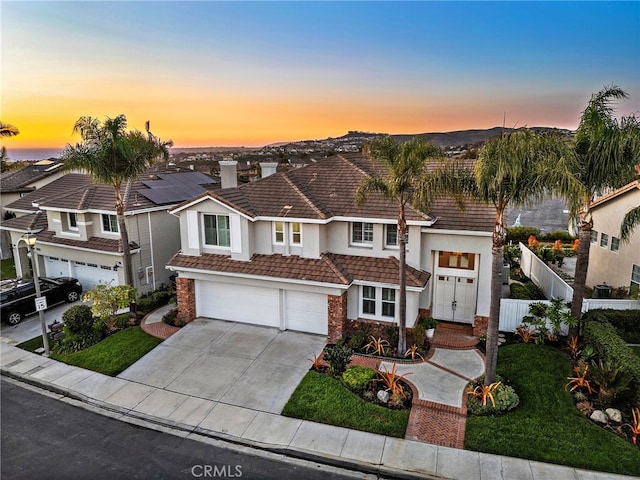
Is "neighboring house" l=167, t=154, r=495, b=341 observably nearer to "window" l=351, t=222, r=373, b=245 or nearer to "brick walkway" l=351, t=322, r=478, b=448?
"window" l=351, t=222, r=373, b=245

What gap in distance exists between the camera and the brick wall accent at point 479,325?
15227mm

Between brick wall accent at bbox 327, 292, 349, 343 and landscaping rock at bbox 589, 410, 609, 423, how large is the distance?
7879mm

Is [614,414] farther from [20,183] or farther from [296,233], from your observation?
[20,183]

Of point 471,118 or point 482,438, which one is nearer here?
point 482,438

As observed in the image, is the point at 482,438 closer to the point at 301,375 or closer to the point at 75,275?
the point at 301,375

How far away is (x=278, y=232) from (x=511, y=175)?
9306 millimetres

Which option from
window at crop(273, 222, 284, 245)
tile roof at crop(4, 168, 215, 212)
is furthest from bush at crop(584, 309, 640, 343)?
tile roof at crop(4, 168, 215, 212)

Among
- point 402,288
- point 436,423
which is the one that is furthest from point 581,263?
point 436,423

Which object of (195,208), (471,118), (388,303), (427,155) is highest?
(471,118)

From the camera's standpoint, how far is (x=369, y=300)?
612 inches

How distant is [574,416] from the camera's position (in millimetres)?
10422

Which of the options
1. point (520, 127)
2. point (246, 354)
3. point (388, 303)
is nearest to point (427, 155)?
point (520, 127)

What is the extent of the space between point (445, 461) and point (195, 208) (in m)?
12.7

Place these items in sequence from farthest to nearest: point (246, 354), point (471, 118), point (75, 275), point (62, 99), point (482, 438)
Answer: point (471, 118) < point (62, 99) < point (75, 275) < point (246, 354) < point (482, 438)
